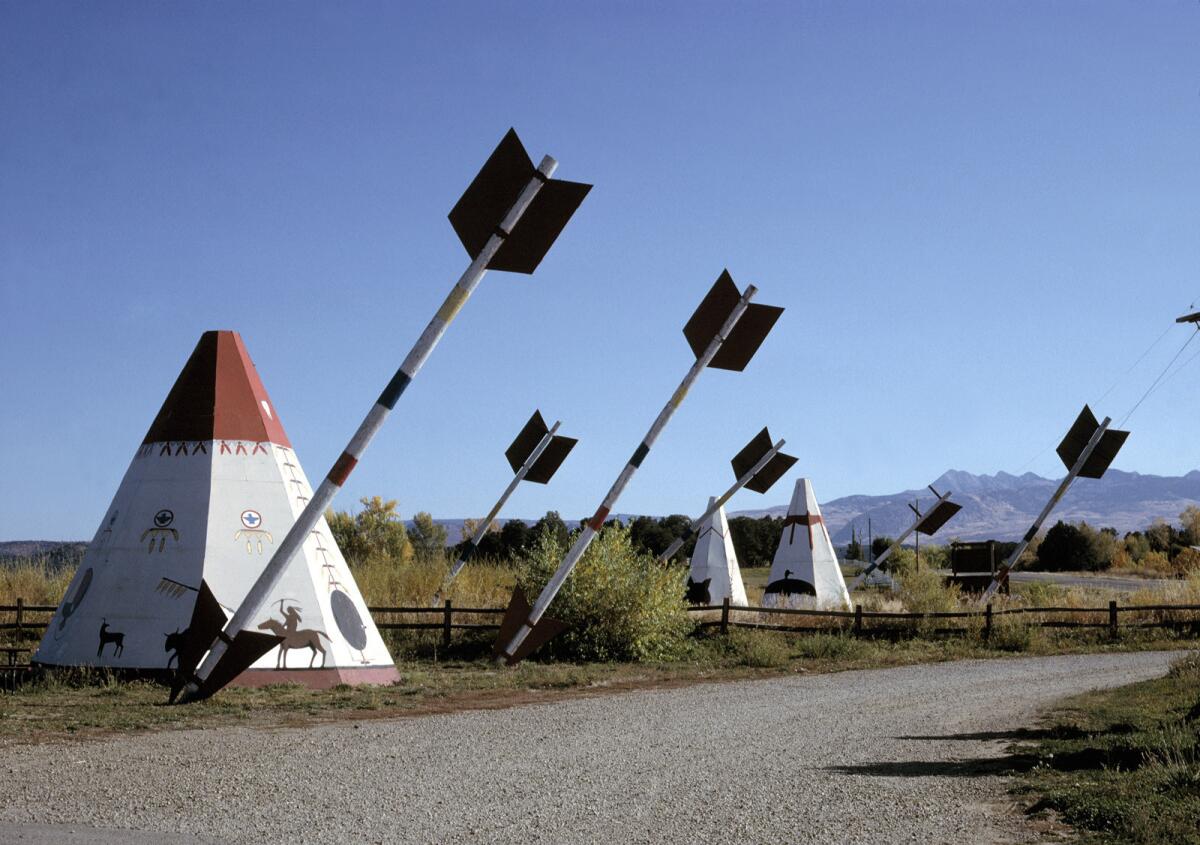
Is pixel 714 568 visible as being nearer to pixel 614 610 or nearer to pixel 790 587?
pixel 790 587

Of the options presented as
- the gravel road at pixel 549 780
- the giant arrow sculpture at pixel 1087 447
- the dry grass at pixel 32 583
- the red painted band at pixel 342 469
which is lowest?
the gravel road at pixel 549 780

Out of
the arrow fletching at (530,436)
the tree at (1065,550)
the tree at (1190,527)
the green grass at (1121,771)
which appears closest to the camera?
the green grass at (1121,771)

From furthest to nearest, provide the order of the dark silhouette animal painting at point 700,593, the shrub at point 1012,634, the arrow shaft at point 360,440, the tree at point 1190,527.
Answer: the tree at point 1190,527, the dark silhouette animal painting at point 700,593, the shrub at point 1012,634, the arrow shaft at point 360,440

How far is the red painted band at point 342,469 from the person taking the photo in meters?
11.1

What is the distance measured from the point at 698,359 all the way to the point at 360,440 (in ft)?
20.1

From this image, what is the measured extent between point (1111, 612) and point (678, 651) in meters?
8.54

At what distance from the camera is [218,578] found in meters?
12.7

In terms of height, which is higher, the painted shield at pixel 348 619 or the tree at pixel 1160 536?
the tree at pixel 1160 536

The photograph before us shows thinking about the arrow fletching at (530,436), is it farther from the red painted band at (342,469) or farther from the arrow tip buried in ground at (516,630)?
the red painted band at (342,469)

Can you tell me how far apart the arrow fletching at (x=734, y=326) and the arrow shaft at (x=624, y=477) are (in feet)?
0.30

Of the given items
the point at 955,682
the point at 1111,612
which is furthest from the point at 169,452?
the point at 1111,612

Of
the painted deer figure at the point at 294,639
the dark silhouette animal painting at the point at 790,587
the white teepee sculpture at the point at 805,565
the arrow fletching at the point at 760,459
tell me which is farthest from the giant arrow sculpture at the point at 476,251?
the dark silhouette animal painting at the point at 790,587

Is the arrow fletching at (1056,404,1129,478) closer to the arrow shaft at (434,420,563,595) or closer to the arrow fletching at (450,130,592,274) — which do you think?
the arrow shaft at (434,420,563,595)

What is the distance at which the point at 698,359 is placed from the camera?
16.1 meters
